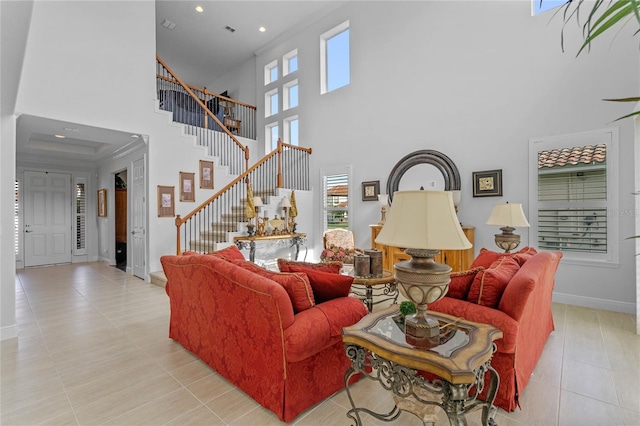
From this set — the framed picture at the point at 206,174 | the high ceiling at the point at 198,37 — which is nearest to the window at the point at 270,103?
the high ceiling at the point at 198,37

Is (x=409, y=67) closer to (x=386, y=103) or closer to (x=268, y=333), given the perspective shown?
(x=386, y=103)

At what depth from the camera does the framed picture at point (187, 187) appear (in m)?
6.75

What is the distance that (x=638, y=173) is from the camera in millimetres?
3443

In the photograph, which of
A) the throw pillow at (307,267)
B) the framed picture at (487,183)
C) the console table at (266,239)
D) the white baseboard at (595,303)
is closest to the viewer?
the throw pillow at (307,267)

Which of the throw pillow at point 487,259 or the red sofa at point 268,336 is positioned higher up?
the throw pillow at point 487,259

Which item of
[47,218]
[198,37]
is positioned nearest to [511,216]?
[198,37]

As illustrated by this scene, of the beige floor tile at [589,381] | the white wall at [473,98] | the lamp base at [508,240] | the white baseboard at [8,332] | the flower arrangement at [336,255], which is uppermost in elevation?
the white wall at [473,98]

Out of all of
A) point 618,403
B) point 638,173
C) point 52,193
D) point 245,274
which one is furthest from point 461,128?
point 52,193

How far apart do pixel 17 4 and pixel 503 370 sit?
3.80 m

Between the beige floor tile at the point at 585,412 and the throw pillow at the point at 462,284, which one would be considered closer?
the beige floor tile at the point at 585,412

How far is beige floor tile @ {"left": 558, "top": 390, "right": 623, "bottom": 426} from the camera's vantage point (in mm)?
2068

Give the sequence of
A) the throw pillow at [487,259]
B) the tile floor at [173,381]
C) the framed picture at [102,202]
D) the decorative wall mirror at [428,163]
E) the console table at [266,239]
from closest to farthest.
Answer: the tile floor at [173,381]
the throw pillow at [487,259]
the decorative wall mirror at [428,163]
the console table at [266,239]
the framed picture at [102,202]

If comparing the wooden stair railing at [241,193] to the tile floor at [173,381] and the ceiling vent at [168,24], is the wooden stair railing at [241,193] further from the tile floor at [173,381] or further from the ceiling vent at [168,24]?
the ceiling vent at [168,24]

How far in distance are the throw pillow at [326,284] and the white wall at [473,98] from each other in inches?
145
